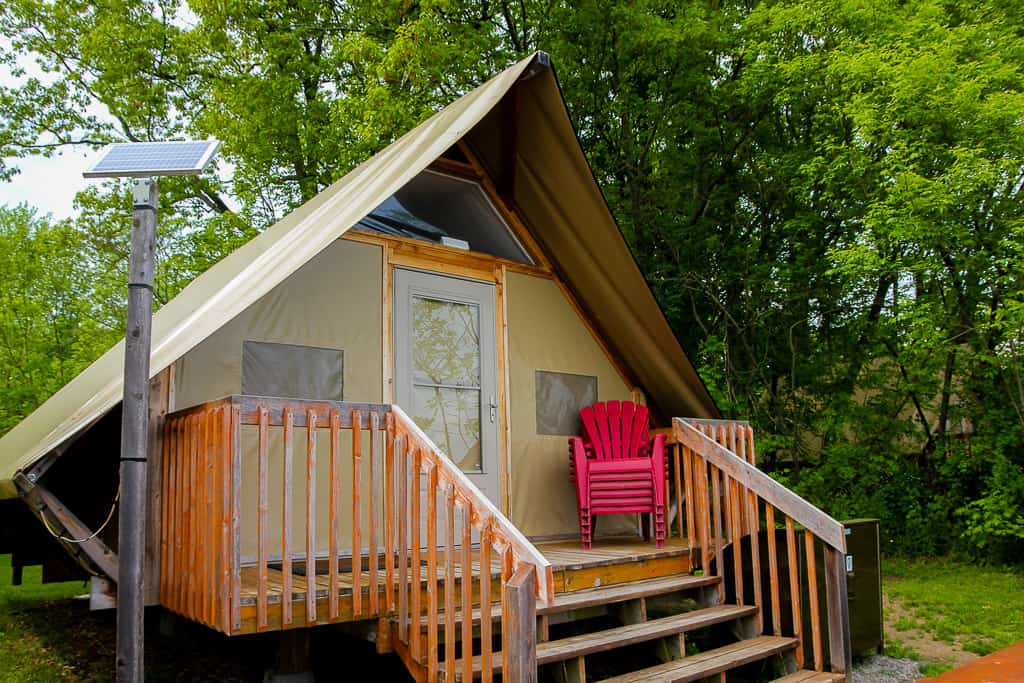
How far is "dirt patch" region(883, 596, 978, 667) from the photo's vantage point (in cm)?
529

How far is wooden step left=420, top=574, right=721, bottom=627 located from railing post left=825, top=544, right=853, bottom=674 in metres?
0.72

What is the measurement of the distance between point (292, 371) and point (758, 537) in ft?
9.41


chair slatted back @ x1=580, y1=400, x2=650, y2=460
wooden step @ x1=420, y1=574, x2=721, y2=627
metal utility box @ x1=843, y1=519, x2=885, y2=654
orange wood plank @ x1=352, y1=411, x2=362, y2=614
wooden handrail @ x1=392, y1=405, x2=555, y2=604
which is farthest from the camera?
chair slatted back @ x1=580, y1=400, x2=650, y2=460

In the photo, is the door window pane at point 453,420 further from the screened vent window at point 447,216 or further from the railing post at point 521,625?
the railing post at point 521,625

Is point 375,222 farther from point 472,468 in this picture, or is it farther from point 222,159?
point 222,159

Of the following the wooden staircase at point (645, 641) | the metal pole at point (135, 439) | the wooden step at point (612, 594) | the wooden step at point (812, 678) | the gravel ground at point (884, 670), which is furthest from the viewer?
the gravel ground at point (884, 670)

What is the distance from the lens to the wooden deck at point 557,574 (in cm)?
353

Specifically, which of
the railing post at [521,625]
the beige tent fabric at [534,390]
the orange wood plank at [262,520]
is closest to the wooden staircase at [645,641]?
the railing post at [521,625]

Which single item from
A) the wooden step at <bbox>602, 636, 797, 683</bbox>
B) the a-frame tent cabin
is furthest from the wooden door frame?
the wooden step at <bbox>602, 636, 797, 683</bbox>

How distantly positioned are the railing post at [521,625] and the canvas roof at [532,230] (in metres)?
1.65

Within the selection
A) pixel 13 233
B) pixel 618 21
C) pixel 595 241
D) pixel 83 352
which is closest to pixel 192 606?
pixel 595 241

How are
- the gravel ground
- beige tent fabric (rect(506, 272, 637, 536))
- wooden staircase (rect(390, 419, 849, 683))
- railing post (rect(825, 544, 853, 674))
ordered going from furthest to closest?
1. beige tent fabric (rect(506, 272, 637, 536))
2. the gravel ground
3. railing post (rect(825, 544, 853, 674))
4. wooden staircase (rect(390, 419, 849, 683))

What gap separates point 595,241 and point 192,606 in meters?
3.49

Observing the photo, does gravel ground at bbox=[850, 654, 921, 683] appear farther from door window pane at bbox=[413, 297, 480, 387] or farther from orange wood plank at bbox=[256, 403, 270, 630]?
orange wood plank at bbox=[256, 403, 270, 630]
